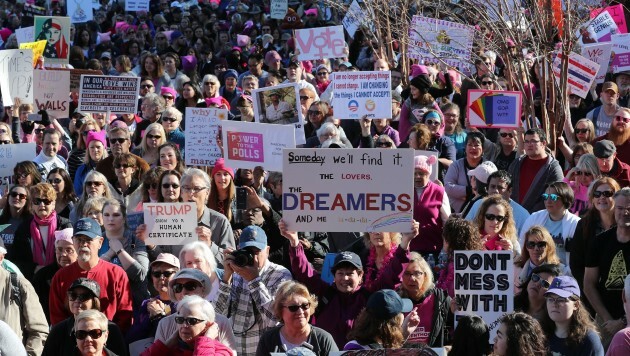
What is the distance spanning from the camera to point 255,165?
1272 centimetres

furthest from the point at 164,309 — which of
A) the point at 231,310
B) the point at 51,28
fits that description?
the point at 51,28

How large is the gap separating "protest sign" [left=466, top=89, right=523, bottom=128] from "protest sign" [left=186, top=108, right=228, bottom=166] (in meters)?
2.37

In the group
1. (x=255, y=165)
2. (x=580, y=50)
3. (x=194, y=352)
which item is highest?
(x=580, y=50)

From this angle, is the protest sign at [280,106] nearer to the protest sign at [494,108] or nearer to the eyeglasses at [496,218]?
the protest sign at [494,108]

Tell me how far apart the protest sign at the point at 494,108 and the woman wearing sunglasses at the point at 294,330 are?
5.78m

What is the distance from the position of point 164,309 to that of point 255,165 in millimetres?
3485

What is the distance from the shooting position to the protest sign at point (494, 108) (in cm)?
1397

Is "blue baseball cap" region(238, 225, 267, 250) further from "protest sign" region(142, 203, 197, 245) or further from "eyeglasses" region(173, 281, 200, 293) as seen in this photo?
"protest sign" region(142, 203, 197, 245)

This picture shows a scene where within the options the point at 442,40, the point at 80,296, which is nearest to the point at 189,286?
the point at 80,296

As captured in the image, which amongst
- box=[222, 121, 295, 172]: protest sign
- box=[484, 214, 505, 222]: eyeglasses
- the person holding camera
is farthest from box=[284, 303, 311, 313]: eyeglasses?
box=[222, 121, 295, 172]: protest sign

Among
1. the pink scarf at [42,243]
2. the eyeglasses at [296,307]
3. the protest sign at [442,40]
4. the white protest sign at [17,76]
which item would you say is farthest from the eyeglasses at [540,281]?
the white protest sign at [17,76]

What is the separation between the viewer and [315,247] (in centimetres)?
1132

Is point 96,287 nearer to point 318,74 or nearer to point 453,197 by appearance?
point 453,197

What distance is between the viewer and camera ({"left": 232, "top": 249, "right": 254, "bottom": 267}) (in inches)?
367
